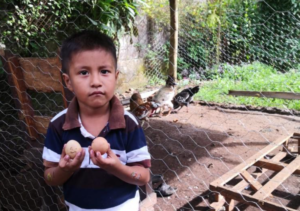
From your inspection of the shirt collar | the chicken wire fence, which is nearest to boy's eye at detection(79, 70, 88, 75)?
the shirt collar

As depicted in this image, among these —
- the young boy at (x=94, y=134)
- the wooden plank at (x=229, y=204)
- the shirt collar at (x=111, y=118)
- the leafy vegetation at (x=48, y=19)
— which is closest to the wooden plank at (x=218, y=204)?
the wooden plank at (x=229, y=204)

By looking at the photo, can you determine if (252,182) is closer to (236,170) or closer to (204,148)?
(236,170)

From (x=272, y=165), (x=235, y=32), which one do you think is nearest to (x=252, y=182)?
(x=272, y=165)

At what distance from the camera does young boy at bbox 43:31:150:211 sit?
741mm

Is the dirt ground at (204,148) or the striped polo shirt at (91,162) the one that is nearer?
the striped polo shirt at (91,162)

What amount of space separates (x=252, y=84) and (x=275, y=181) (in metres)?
2.78

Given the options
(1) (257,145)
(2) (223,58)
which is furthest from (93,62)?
(2) (223,58)

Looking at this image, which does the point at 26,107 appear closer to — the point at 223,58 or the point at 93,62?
the point at 93,62

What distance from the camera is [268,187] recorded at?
175cm

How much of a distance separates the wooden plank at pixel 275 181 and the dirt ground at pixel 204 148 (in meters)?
0.09

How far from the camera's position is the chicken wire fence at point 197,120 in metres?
1.95

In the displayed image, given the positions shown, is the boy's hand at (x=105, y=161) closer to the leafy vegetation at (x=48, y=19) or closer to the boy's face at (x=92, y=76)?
the boy's face at (x=92, y=76)

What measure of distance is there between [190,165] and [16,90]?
1.65 metres

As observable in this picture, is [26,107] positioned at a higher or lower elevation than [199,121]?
higher
